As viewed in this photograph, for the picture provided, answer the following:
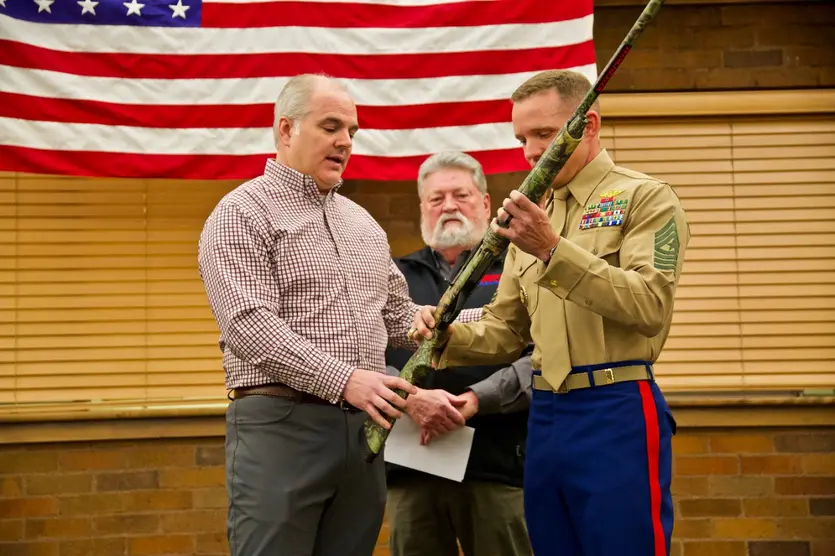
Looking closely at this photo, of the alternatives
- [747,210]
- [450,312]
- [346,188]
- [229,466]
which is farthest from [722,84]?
[229,466]

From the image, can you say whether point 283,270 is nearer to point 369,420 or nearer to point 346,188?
point 369,420

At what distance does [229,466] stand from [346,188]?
7.94 feet

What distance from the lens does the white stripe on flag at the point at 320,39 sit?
13.1ft

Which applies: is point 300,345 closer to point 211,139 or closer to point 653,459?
point 653,459

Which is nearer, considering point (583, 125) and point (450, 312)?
point (583, 125)

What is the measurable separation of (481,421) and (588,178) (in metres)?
1.04

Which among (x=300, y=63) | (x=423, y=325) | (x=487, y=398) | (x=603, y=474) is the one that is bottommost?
(x=603, y=474)

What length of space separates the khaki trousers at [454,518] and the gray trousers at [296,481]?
64cm

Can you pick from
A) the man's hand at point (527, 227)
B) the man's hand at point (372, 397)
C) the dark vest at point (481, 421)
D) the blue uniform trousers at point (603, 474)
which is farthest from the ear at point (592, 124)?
the man's hand at point (372, 397)

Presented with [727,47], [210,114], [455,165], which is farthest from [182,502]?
[727,47]

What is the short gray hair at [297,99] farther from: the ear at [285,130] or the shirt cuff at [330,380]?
the shirt cuff at [330,380]

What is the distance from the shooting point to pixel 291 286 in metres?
2.27

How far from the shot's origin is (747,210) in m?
4.58

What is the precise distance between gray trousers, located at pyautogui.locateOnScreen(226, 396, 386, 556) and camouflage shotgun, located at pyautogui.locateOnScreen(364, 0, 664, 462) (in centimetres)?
9
